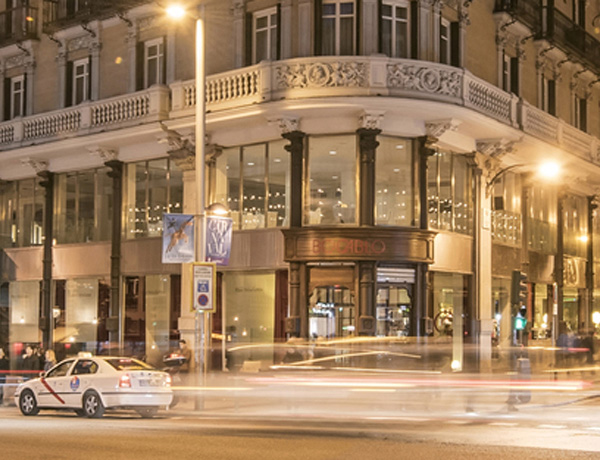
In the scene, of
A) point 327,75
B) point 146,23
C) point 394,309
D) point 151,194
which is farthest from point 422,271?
point 146,23

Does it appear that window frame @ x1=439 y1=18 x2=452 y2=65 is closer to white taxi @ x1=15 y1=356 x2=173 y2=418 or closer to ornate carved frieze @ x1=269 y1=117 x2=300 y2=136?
ornate carved frieze @ x1=269 y1=117 x2=300 y2=136

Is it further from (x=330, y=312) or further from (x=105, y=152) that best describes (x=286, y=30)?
(x=330, y=312)

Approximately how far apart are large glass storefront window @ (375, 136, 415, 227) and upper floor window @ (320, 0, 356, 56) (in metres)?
2.83

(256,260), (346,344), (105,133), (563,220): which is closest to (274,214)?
(256,260)

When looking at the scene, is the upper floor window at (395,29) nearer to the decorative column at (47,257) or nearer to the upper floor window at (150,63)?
the upper floor window at (150,63)

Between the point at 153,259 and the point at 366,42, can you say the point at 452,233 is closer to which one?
the point at 366,42

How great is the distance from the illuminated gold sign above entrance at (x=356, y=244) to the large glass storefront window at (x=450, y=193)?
5.84ft

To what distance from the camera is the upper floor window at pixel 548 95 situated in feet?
121

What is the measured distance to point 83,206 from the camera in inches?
1412

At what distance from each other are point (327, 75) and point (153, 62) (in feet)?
25.0

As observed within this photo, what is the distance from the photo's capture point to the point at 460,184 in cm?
3197

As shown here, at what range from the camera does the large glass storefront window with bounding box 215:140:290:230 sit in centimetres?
2998

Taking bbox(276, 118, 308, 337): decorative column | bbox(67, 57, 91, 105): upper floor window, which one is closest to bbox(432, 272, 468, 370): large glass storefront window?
bbox(276, 118, 308, 337): decorative column

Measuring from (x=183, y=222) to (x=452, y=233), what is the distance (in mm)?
11214
